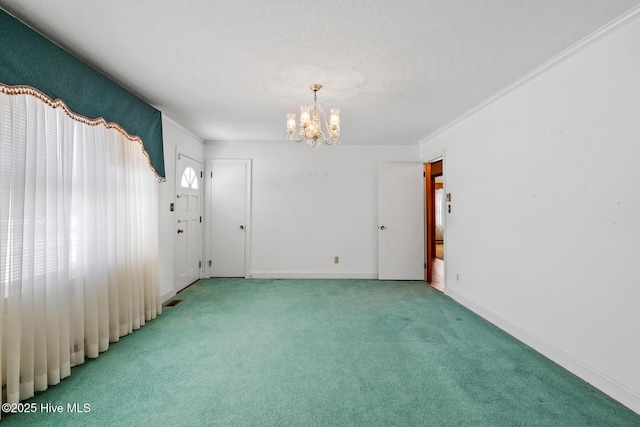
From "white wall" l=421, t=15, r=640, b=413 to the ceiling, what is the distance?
300mm

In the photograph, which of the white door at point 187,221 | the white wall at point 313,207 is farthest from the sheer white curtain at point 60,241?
the white wall at point 313,207

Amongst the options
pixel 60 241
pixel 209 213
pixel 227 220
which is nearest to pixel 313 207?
pixel 227 220

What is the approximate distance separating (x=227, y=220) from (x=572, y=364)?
4.66 metres

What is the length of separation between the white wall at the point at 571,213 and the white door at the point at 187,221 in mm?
4120

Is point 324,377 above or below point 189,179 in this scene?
below

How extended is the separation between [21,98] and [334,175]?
3.81 m

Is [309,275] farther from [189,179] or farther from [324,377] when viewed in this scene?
[324,377]

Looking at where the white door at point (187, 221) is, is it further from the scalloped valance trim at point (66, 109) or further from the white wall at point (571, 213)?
the white wall at point (571, 213)

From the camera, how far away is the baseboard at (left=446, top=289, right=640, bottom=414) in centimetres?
167

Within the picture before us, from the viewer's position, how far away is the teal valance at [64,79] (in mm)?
1584

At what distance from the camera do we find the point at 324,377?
6.37 feet

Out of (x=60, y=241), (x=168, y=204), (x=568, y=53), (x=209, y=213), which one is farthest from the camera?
(x=209, y=213)

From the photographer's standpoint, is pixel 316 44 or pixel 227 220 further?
pixel 227 220

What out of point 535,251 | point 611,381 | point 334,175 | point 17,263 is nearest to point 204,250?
point 334,175
